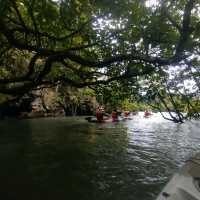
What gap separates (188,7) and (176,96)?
16.8 feet

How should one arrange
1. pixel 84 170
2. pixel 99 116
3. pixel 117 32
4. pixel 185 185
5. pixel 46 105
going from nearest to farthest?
pixel 185 185 → pixel 117 32 → pixel 84 170 → pixel 99 116 → pixel 46 105

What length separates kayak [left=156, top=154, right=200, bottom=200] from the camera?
5.85 m

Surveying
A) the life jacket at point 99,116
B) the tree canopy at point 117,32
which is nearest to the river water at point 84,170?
the tree canopy at point 117,32

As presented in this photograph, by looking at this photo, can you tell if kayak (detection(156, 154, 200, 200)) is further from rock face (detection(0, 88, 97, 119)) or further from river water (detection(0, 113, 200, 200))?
rock face (detection(0, 88, 97, 119))

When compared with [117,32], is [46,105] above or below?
below

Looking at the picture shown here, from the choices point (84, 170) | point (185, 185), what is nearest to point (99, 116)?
point (84, 170)

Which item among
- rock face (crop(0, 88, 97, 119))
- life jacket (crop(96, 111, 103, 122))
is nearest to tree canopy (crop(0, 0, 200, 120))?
life jacket (crop(96, 111, 103, 122))

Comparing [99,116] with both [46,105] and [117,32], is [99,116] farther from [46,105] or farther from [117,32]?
[117,32]

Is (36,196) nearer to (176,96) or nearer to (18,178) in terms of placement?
(18,178)

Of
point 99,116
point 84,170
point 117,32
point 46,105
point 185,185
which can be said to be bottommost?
point 84,170

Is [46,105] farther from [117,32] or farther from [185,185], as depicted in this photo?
[185,185]

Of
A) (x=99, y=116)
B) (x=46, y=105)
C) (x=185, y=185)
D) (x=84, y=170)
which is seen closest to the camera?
(x=185, y=185)

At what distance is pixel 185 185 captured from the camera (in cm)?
A: 640

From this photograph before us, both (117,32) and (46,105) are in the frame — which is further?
(46,105)
